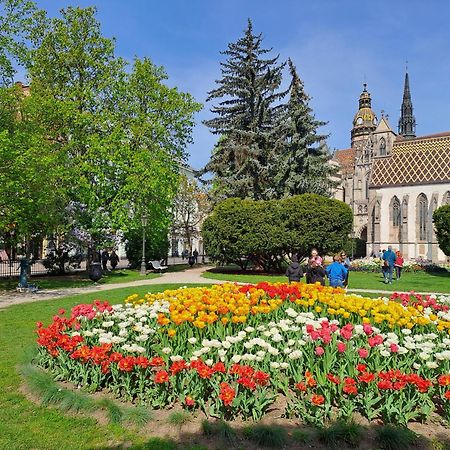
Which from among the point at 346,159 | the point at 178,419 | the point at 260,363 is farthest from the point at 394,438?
the point at 346,159

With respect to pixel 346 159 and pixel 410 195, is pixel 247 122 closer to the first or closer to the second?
pixel 410 195

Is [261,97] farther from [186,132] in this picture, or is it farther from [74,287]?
[74,287]

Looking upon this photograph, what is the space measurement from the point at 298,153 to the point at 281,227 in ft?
28.7

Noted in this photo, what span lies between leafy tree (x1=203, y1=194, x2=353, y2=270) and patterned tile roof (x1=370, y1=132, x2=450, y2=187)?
3761cm

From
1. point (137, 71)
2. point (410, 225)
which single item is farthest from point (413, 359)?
point (410, 225)

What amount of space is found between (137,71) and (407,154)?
151 feet

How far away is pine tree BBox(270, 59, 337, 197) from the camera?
100 ft

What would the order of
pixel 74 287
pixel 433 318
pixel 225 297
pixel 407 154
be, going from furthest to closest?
1. pixel 407 154
2. pixel 74 287
3. pixel 225 297
4. pixel 433 318

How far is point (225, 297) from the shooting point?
7.83 meters

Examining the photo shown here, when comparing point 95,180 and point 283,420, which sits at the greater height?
point 95,180

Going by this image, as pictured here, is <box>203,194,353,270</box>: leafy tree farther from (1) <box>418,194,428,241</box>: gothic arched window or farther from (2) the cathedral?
(1) <box>418,194,428,241</box>: gothic arched window

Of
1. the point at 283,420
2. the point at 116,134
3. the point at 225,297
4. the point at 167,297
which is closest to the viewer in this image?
the point at 283,420

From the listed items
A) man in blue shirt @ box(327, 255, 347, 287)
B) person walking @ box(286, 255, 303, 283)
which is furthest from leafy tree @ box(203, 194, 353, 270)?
man in blue shirt @ box(327, 255, 347, 287)

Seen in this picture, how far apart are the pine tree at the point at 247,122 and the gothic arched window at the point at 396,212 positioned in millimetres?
32968
